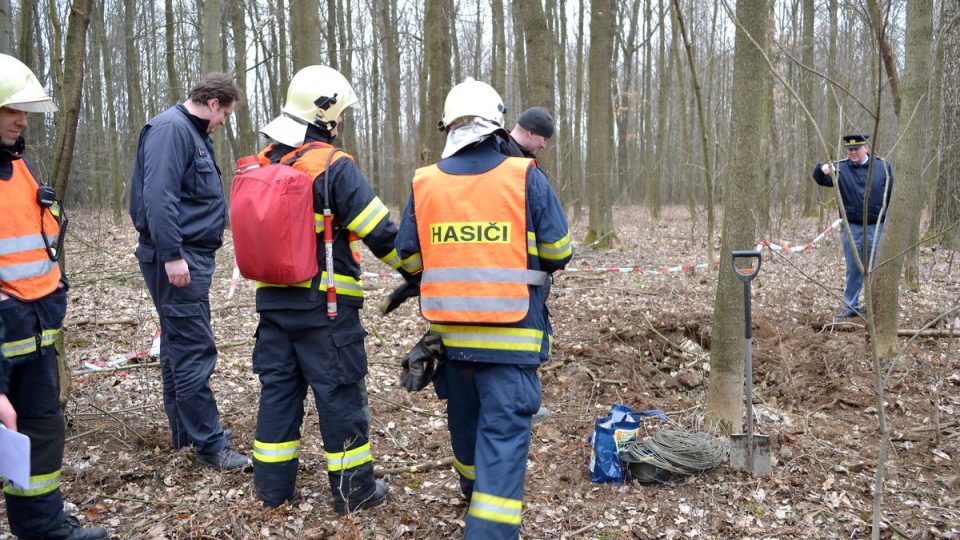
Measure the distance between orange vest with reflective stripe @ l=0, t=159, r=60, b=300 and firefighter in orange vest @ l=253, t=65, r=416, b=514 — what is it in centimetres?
96

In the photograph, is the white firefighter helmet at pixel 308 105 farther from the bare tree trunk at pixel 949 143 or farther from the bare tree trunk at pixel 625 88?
the bare tree trunk at pixel 625 88

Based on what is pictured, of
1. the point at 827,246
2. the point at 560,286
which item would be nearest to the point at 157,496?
the point at 560,286

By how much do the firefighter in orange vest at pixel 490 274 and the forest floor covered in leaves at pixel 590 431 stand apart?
2.06 ft

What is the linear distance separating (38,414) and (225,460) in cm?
119

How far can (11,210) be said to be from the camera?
2.91 m

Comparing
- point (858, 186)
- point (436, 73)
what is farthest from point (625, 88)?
point (858, 186)

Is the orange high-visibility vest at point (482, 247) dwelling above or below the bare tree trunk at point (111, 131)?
below

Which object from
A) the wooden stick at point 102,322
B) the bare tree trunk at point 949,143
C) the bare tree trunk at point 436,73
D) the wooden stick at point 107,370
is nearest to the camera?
the wooden stick at point 107,370

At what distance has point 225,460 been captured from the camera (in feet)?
13.1

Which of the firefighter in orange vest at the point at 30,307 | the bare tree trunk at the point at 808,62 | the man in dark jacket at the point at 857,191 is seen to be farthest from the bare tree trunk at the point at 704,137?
the firefighter in orange vest at the point at 30,307

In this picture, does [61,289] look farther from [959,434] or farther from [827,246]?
[827,246]

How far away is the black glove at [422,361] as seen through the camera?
3361 mm

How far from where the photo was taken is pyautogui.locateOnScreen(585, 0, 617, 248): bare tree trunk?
12883mm

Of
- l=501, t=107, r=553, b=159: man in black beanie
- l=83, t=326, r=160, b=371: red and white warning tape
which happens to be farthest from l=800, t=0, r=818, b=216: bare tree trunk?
l=83, t=326, r=160, b=371: red and white warning tape
